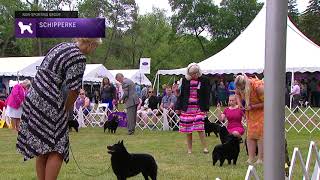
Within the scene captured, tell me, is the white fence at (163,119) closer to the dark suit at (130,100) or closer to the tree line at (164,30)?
the dark suit at (130,100)

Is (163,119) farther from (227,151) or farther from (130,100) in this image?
(227,151)

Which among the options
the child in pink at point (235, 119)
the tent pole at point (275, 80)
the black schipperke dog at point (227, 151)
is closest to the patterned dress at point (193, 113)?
the child in pink at point (235, 119)

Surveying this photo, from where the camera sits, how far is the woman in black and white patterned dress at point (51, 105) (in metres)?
3.53

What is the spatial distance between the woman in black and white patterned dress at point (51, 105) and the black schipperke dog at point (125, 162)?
1295mm

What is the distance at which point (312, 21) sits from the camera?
6000 centimetres

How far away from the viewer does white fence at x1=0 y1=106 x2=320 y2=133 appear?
13094 mm

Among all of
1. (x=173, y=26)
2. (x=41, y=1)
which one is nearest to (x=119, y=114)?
(x=41, y=1)

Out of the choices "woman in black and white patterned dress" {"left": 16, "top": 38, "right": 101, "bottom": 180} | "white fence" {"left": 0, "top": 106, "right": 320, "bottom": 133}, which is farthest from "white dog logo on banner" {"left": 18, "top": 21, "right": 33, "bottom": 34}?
"woman in black and white patterned dress" {"left": 16, "top": 38, "right": 101, "bottom": 180}

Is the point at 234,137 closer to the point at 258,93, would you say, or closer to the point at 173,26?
the point at 258,93

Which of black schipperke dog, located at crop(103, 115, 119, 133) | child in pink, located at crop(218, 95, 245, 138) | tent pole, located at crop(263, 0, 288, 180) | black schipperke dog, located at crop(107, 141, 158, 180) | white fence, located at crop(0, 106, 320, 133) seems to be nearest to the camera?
tent pole, located at crop(263, 0, 288, 180)

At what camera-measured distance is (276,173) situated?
6.47 feet

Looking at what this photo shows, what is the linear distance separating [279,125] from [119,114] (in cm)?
1238

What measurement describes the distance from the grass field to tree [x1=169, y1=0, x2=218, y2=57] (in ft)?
149

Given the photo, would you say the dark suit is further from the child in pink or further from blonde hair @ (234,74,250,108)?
blonde hair @ (234,74,250,108)
